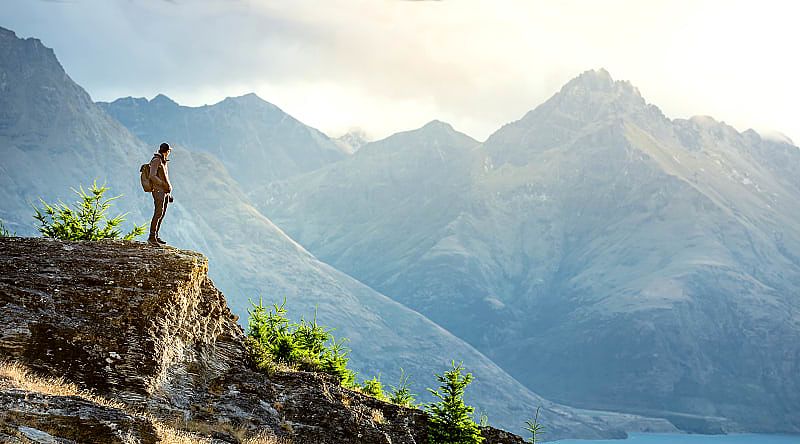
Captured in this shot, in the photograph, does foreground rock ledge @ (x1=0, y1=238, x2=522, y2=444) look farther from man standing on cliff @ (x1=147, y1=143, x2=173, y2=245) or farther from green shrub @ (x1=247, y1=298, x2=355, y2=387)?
man standing on cliff @ (x1=147, y1=143, x2=173, y2=245)

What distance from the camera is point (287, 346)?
102ft

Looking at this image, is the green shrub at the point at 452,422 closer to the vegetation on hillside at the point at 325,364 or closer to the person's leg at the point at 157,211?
the vegetation on hillside at the point at 325,364

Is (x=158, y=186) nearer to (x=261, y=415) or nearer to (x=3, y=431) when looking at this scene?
(x=261, y=415)

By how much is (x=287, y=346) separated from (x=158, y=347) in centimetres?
856

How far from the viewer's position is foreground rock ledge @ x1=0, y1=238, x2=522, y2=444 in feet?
70.8

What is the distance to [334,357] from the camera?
118 ft

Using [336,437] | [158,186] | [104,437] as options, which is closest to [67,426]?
[104,437]

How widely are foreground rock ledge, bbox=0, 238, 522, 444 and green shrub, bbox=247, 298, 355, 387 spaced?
154 centimetres

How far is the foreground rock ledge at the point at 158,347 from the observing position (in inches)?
850

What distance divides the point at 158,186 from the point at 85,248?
3487 mm

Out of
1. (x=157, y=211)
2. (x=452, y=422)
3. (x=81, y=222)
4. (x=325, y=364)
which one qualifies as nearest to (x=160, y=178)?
(x=157, y=211)

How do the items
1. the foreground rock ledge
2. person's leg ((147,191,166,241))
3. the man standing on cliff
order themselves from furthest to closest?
person's leg ((147,191,166,241)) → the man standing on cliff → the foreground rock ledge

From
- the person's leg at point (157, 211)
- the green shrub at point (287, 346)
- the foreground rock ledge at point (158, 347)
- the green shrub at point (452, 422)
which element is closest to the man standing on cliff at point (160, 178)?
the person's leg at point (157, 211)

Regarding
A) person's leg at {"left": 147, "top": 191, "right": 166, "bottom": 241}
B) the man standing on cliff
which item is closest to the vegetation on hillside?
person's leg at {"left": 147, "top": 191, "right": 166, "bottom": 241}
